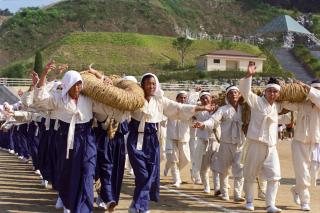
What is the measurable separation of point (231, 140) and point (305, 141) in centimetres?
136

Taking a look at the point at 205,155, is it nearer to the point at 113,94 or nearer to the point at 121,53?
the point at 113,94

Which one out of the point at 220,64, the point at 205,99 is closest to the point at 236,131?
the point at 205,99

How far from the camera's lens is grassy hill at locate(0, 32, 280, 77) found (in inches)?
2506

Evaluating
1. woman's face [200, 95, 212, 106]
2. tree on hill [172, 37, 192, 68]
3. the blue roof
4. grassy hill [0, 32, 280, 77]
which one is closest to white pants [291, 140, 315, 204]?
woman's face [200, 95, 212, 106]

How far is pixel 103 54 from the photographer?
68438 millimetres

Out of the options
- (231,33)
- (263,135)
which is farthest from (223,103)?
(231,33)

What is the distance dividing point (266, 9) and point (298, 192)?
10149 centimetres

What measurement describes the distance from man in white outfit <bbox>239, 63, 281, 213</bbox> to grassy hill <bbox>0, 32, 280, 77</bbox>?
51526 mm

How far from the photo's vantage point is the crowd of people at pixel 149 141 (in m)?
8.65

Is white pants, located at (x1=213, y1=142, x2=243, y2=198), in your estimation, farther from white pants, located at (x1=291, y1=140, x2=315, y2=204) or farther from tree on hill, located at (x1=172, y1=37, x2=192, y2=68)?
tree on hill, located at (x1=172, y1=37, x2=192, y2=68)

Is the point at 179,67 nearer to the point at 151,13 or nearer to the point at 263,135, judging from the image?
the point at 151,13

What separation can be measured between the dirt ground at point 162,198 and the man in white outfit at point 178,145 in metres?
0.41

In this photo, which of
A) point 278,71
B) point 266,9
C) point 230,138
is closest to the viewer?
point 230,138

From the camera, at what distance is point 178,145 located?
13094 millimetres
